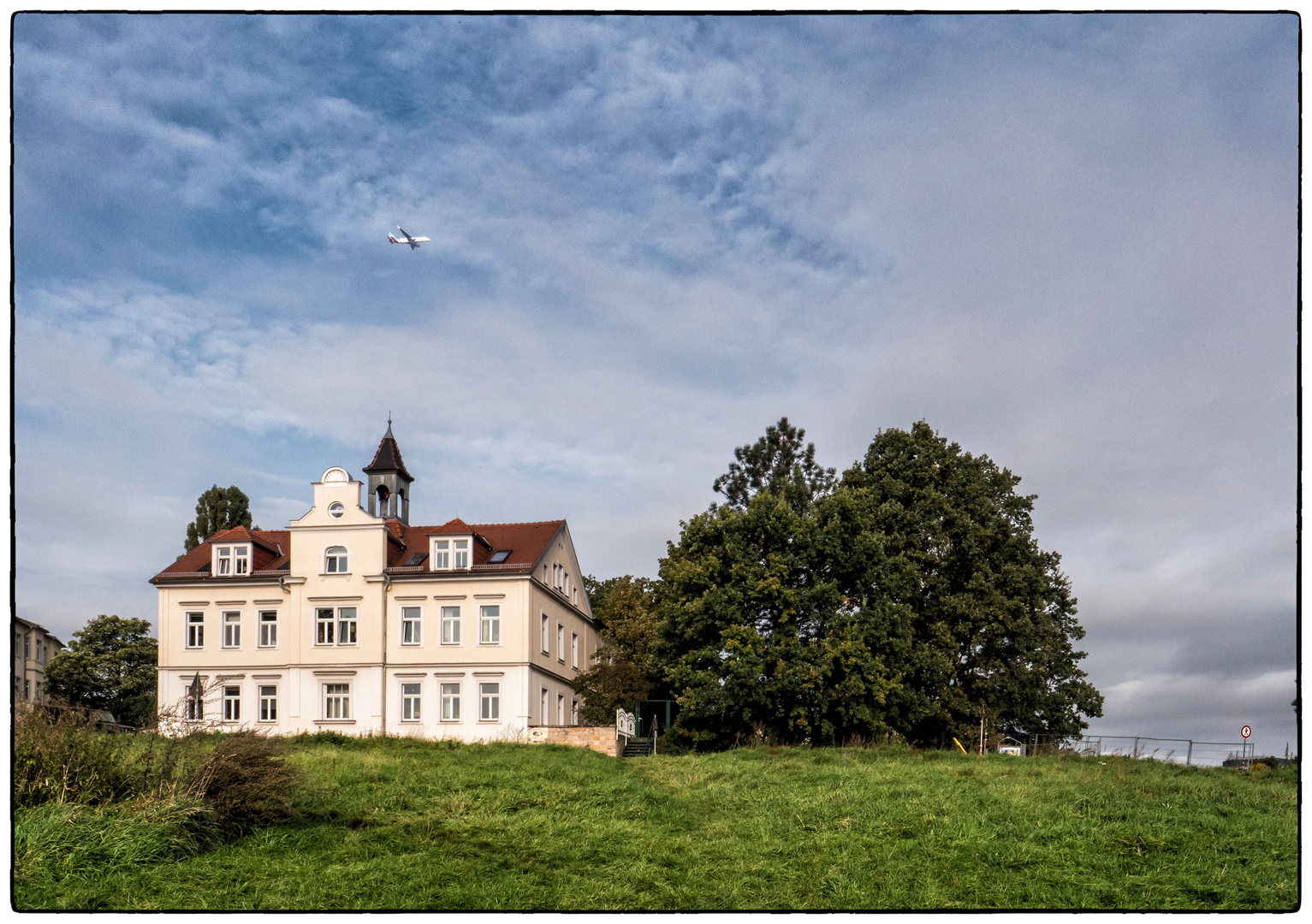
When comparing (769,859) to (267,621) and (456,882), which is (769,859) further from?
(267,621)

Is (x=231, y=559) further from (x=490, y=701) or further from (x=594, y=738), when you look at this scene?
(x=594, y=738)

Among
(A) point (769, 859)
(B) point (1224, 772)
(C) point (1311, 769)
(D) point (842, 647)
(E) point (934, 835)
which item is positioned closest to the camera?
(C) point (1311, 769)

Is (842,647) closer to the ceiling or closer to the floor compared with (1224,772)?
closer to the ceiling

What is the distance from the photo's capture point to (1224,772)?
26953mm

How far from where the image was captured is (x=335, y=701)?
3972 cm

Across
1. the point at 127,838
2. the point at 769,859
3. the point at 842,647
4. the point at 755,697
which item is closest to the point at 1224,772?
the point at 842,647

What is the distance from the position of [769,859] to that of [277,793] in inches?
272

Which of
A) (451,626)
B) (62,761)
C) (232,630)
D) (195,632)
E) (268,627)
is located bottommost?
(62,761)

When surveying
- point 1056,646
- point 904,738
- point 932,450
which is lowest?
point 904,738

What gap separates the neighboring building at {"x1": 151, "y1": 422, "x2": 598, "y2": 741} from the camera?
39438 millimetres

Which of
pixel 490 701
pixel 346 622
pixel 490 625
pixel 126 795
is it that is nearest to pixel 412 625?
pixel 346 622

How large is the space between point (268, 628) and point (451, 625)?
6.86 m

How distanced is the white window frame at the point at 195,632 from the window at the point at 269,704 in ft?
9.77

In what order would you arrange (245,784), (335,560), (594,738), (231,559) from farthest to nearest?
(231,559) → (335,560) → (594,738) → (245,784)
